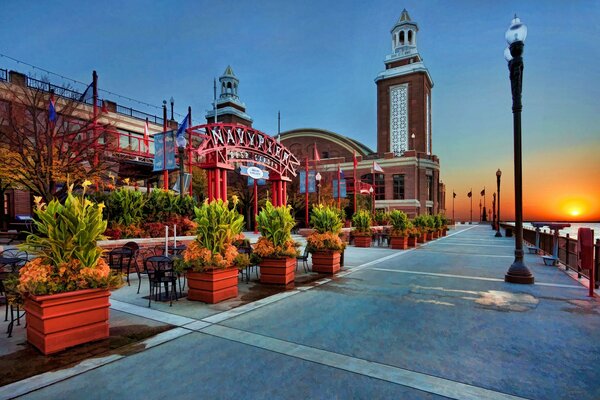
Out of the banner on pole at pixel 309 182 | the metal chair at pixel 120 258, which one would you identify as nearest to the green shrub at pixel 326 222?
the metal chair at pixel 120 258

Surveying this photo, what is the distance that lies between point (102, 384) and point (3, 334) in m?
2.86

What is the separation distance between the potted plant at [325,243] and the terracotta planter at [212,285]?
12.7 ft

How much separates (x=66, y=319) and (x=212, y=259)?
9.12 feet

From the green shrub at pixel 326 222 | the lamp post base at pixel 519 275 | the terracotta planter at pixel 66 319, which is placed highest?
the green shrub at pixel 326 222

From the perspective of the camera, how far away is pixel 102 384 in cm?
359

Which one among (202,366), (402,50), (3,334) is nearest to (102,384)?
(202,366)

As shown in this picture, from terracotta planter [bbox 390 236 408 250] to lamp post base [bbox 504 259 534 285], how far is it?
854cm

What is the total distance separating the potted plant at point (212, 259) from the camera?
6934 mm

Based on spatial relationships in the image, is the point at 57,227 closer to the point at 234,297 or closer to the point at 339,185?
the point at 234,297

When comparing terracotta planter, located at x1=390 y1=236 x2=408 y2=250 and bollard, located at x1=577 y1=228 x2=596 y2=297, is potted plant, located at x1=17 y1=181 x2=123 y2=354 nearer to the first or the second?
bollard, located at x1=577 y1=228 x2=596 y2=297

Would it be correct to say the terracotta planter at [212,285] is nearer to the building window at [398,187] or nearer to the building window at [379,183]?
the building window at [398,187]

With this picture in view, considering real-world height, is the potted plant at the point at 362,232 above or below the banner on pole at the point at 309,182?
below

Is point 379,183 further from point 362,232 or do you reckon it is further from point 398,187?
point 362,232

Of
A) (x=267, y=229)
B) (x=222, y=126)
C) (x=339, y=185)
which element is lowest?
(x=267, y=229)
